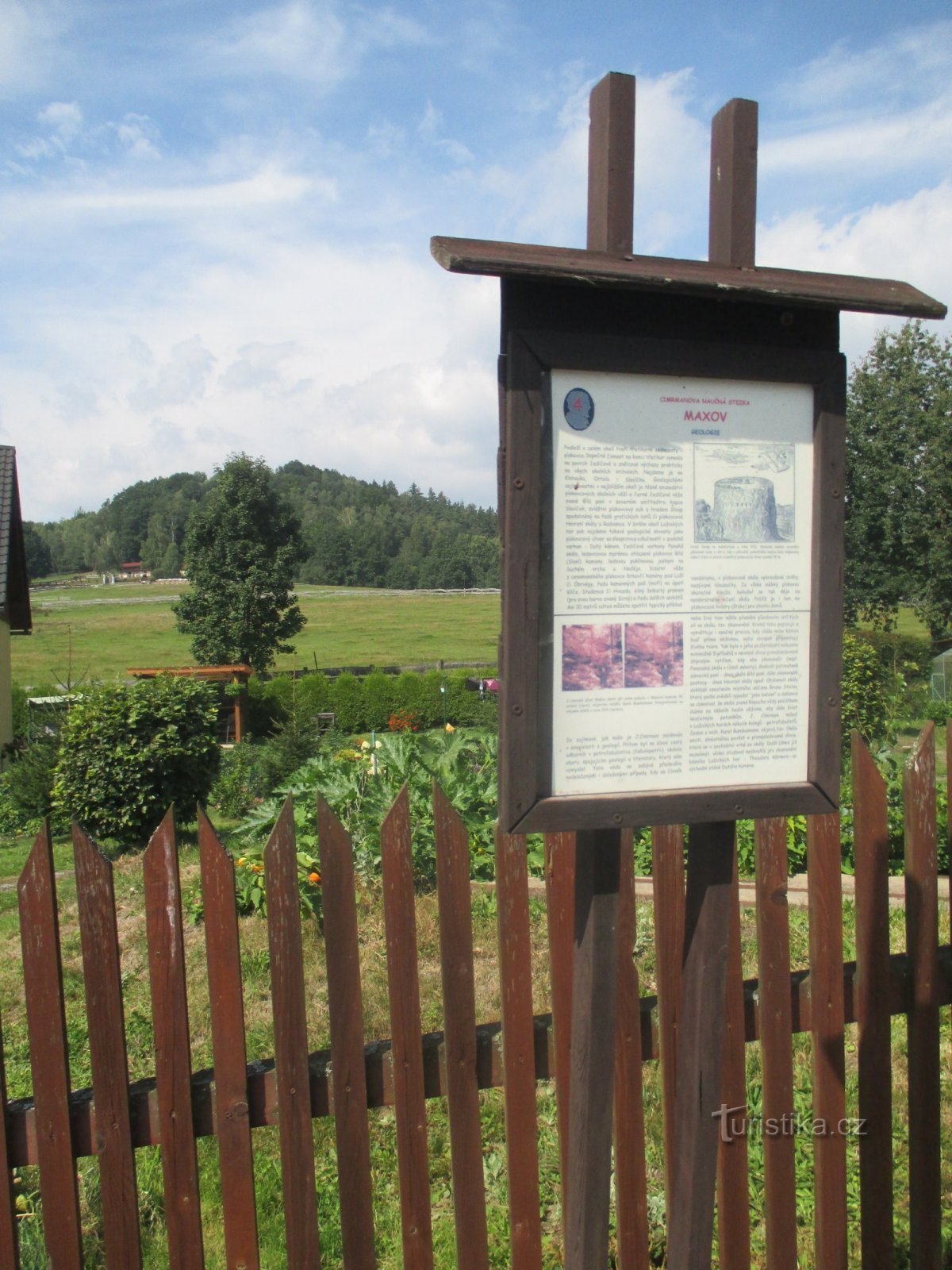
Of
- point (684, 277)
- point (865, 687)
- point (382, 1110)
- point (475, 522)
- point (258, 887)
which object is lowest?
point (865, 687)

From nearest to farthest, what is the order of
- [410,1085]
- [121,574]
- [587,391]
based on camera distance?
1. [587,391]
2. [410,1085]
3. [121,574]

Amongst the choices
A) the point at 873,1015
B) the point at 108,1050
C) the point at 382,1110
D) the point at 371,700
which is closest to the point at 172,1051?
the point at 108,1050

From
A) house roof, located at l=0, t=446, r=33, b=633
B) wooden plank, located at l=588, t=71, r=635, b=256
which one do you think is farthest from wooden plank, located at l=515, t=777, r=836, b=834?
house roof, located at l=0, t=446, r=33, b=633

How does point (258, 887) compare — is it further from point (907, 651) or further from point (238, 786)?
point (907, 651)

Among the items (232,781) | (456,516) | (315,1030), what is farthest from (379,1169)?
(456,516)

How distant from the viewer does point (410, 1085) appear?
2.25 metres

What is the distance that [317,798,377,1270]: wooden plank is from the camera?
2162 mm

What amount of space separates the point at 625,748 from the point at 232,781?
13.0 meters

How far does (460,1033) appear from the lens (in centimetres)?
226

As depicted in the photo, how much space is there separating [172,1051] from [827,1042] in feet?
5.30

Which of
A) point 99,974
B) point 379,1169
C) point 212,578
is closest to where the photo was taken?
point 99,974

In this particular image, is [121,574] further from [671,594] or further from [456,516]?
[671,594]

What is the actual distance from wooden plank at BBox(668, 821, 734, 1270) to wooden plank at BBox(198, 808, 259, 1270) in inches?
37.1

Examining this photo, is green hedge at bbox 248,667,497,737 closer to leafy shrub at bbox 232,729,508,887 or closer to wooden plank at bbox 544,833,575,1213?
leafy shrub at bbox 232,729,508,887
